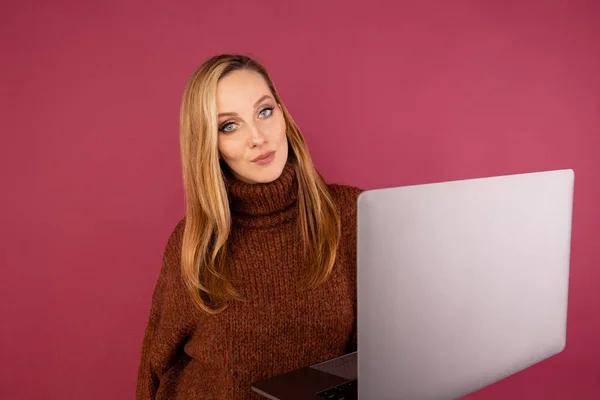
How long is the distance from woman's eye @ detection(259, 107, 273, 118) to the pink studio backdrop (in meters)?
0.50

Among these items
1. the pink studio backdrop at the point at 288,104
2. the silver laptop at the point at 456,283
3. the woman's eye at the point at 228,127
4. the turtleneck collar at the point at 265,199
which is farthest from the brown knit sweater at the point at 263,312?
the pink studio backdrop at the point at 288,104

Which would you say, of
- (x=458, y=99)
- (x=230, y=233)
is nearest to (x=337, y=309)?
(x=230, y=233)

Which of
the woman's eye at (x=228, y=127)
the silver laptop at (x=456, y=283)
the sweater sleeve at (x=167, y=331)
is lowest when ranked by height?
the sweater sleeve at (x=167, y=331)

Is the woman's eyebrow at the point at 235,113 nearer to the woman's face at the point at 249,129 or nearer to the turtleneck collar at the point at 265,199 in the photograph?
the woman's face at the point at 249,129

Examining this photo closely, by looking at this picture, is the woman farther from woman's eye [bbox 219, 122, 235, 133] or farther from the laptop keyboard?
the laptop keyboard

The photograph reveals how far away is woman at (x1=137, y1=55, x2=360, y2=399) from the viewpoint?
1.42 m

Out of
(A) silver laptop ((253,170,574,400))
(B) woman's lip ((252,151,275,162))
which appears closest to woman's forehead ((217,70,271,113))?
(B) woman's lip ((252,151,275,162))

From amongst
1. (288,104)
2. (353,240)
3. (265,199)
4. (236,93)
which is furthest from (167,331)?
(288,104)

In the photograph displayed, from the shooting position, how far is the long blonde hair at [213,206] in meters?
1.42

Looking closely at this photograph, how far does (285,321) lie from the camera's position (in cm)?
142

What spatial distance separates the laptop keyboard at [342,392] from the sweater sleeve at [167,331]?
58cm

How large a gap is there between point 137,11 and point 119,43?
0.12 metres

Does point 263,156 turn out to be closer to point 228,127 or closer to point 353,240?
point 228,127

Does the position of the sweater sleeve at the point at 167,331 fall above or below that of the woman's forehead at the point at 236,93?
below
